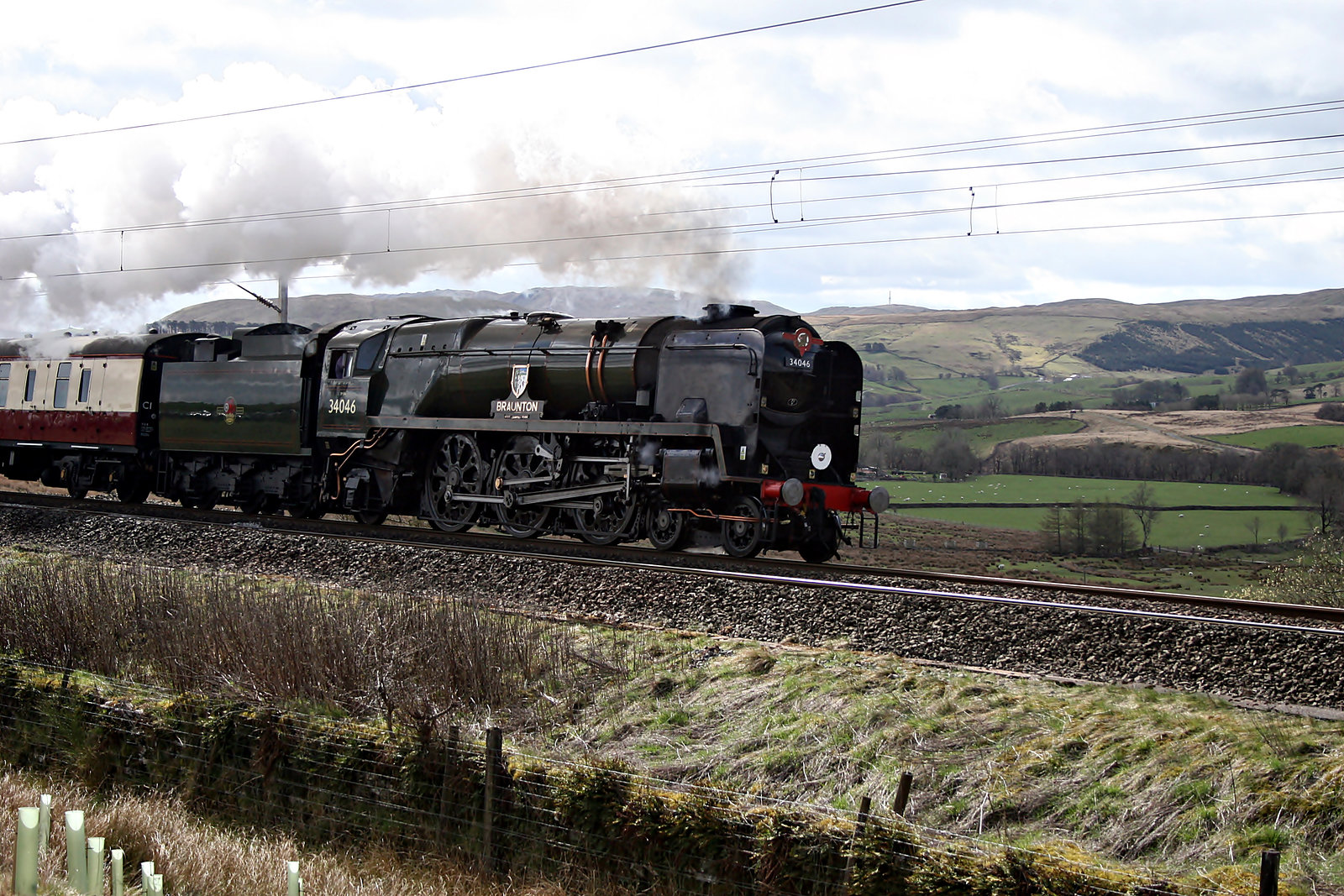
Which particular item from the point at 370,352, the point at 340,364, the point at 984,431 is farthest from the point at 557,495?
the point at 984,431

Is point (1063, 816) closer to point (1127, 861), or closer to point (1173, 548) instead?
point (1127, 861)

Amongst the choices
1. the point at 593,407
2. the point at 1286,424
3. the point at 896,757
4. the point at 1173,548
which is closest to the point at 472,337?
the point at 593,407

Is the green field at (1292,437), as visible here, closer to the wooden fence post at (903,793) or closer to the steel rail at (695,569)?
the steel rail at (695,569)

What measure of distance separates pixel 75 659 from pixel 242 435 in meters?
11.2

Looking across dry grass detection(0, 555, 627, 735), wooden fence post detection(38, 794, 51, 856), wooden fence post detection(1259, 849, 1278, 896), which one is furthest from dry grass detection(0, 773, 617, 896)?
wooden fence post detection(1259, 849, 1278, 896)

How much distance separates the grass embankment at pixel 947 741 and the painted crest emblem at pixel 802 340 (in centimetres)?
650

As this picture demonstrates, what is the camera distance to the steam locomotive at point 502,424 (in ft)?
52.2

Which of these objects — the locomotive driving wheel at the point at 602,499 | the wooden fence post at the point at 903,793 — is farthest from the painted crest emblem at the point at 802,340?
the wooden fence post at the point at 903,793

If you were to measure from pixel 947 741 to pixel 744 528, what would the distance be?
7901 mm

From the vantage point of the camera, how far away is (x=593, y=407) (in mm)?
17266

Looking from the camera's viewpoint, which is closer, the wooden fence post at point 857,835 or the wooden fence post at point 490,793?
the wooden fence post at point 857,835

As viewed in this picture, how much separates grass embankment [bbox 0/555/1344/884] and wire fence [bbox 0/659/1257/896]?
558mm

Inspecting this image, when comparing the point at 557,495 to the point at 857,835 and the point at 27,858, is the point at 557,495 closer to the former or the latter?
the point at 857,835

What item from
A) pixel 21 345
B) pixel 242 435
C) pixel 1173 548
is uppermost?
pixel 21 345
